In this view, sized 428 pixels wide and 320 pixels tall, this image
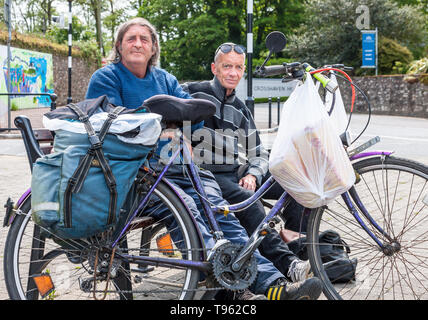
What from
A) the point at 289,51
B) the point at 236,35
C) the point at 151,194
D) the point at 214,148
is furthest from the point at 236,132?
the point at 236,35

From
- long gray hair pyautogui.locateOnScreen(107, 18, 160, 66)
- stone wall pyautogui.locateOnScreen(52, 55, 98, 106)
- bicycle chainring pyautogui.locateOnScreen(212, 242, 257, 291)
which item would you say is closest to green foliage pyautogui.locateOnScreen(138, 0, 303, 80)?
stone wall pyautogui.locateOnScreen(52, 55, 98, 106)

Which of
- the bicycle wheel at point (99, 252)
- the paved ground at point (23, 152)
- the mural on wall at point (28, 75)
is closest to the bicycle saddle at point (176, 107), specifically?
the bicycle wheel at point (99, 252)

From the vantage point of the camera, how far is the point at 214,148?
11.8 ft

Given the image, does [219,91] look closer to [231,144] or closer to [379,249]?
[231,144]

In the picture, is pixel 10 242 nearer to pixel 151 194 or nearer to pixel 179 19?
pixel 151 194

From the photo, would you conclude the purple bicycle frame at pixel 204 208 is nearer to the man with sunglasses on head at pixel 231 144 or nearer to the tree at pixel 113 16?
the man with sunglasses on head at pixel 231 144

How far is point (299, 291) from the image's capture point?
275 centimetres

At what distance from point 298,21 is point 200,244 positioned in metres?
40.4

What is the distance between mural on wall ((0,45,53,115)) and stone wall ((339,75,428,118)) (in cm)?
1334

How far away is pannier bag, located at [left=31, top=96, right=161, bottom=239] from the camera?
8.09 feet

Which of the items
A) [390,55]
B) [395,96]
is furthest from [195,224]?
[390,55]

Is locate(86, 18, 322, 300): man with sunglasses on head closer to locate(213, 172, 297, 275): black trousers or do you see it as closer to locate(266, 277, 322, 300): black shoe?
locate(266, 277, 322, 300): black shoe

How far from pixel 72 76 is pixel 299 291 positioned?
107 ft

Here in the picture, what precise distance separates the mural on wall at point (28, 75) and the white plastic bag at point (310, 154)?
796 inches
